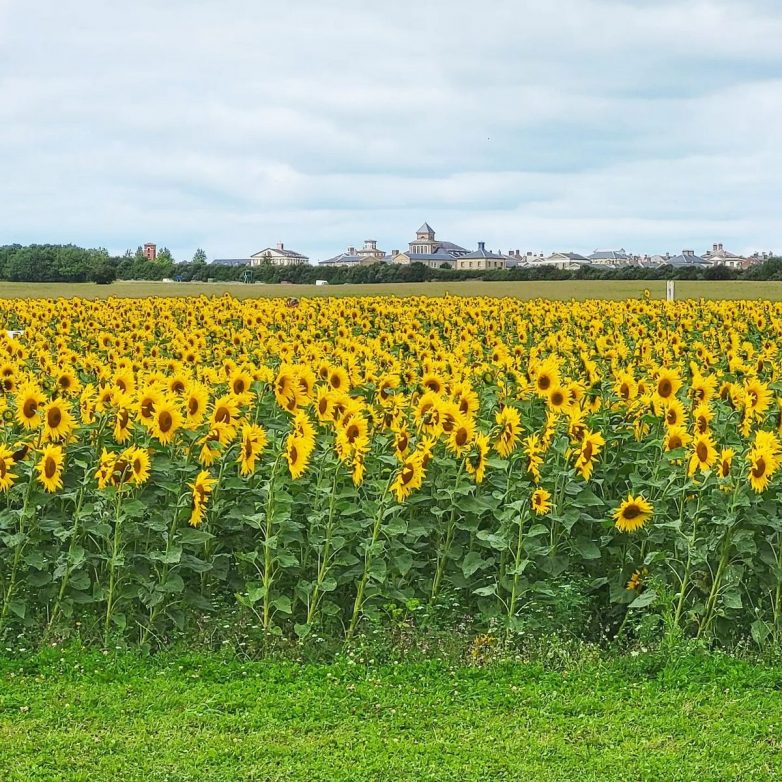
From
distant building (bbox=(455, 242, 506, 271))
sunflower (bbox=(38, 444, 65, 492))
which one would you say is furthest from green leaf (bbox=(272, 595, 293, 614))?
distant building (bbox=(455, 242, 506, 271))

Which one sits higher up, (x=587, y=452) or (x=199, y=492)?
(x=587, y=452)

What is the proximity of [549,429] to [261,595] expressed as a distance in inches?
84.0

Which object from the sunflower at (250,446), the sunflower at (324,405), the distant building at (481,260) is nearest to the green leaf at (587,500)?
the sunflower at (324,405)

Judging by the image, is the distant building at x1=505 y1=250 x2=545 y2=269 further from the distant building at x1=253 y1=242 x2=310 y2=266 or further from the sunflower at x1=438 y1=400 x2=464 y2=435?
the sunflower at x1=438 y1=400 x2=464 y2=435

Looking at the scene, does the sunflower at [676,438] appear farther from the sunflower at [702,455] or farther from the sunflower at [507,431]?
the sunflower at [507,431]

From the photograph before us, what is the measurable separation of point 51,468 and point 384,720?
2502mm

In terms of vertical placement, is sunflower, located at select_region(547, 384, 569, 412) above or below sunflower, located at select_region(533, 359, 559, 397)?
below

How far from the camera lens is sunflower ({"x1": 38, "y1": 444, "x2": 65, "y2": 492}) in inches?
257

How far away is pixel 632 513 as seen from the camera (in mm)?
6684

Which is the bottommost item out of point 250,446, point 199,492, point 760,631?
point 760,631

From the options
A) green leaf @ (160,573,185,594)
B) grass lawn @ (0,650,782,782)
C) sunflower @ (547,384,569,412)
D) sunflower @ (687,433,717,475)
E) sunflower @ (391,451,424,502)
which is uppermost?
sunflower @ (547,384,569,412)

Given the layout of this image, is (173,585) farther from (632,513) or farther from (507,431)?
(632,513)

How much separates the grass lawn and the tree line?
67.6 metres

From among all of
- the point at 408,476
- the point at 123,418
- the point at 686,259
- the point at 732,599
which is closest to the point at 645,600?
the point at 732,599
